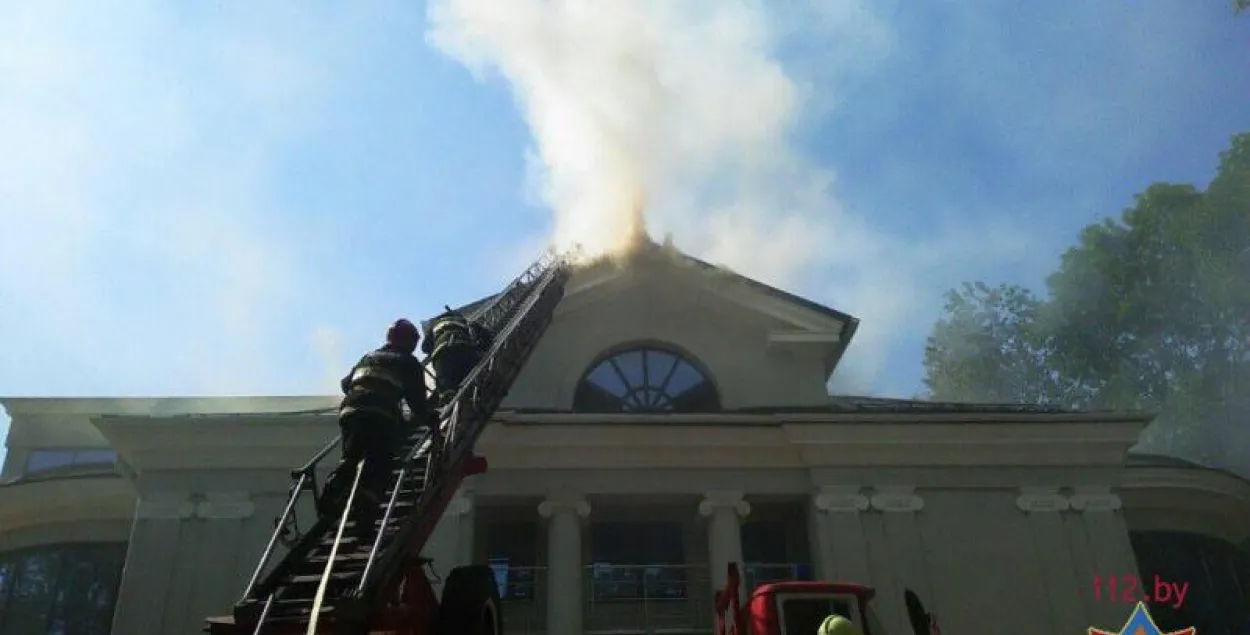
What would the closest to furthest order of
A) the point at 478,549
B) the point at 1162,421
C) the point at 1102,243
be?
the point at 478,549
the point at 1162,421
the point at 1102,243

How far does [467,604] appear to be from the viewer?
22.6 feet

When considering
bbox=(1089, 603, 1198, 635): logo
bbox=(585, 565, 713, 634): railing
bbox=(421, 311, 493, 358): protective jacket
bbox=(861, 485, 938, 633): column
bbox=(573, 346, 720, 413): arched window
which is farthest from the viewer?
bbox=(573, 346, 720, 413): arched window

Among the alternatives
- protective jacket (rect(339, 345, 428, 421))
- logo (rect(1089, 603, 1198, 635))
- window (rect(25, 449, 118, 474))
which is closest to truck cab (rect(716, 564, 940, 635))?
protective jacket (rect(339, 345, 428, 421))

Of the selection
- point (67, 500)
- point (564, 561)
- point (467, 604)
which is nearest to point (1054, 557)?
point (564, 561)

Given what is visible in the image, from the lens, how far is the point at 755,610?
863 centimetres

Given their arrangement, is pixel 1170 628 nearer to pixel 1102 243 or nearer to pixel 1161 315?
pixel 1161 315

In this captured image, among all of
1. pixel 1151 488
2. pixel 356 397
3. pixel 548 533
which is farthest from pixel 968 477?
pixel 356 397

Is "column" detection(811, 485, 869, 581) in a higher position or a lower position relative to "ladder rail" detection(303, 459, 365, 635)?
higher

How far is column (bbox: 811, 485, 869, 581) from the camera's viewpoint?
13.4m

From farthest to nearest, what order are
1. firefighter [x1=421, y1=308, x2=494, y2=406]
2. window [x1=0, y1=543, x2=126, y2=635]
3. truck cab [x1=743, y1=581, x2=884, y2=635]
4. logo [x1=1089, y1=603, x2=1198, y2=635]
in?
1. window [x1=0, y1=543, x2=126, y2=635]
2. logo [x1=1089, y1=603, x2=1198, y2=635]
3. firefighter [x1=421, y1=308, x2=494, y2=406]
4. truck cab [x1=743, y1=581, x2=884, y2=635]

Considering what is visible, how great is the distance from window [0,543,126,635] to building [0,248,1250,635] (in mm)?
36

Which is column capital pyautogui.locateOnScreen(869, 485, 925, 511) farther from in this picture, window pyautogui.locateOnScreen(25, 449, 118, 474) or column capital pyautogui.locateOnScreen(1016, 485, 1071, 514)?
window pyautogui.locateOnScreen(25, 449, 118, 474)

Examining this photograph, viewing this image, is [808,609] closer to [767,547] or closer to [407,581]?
[407,581]

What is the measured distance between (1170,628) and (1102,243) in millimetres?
27510
